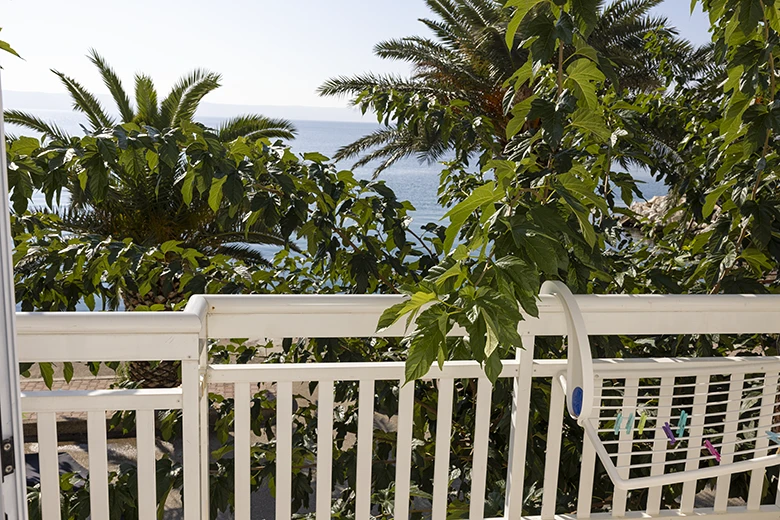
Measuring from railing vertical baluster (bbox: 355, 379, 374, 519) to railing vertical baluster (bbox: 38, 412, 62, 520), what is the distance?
0.57m

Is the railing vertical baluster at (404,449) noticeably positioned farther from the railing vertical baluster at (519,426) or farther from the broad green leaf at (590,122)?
the broad green leaf at (590,122)

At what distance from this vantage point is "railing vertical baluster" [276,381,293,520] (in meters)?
1.31

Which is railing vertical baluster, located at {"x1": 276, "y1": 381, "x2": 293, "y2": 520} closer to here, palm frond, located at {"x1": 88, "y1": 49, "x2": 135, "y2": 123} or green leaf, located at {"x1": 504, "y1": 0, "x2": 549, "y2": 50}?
green leaf, located at {"x1": 504, "y1": 0, "x2": 549, "y2": 50}

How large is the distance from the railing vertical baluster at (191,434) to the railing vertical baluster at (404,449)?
40cm

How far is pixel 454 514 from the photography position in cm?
154

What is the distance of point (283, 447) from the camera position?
1.33 metres

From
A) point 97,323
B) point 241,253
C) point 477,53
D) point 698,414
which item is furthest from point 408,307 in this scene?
point 477,53

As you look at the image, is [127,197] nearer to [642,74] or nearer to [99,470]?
[99,470]

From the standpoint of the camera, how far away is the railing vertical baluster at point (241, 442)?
1295mm

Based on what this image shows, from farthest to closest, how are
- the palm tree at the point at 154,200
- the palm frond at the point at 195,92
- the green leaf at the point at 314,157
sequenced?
the palm frond at the point at 195,92
the palm tree at the point at 154,200
the green leaf at the point at 314,157

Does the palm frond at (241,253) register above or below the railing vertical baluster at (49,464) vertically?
below

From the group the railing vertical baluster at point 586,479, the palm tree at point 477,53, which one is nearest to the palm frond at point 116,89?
the palm tree at point 477,53

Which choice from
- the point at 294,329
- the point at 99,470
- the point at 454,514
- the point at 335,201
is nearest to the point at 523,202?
the point at 294,329

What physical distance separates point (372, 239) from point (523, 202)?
0.71 m
